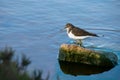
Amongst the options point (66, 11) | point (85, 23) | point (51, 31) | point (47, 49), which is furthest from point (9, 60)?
point (66, 11)

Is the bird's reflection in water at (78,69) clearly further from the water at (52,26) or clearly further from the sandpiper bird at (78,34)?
the sandpiper bird at (78,34)

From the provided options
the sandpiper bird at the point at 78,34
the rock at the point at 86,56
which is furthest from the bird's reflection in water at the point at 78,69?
the sandpiper bird at the point at 78,34

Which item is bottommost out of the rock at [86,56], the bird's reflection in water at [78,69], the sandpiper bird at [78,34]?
the bird's reflection in water at [78,69]

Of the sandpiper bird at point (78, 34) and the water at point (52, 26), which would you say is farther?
the sandpiper bird at point (78, 34)

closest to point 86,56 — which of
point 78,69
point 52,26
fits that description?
point 78,69

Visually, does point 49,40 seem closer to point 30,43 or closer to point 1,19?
point 30,43

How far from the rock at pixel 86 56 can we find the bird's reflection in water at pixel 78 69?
0.09 metres

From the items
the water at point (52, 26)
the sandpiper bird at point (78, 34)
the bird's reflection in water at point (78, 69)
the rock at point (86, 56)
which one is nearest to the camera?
the bird's reflection in water at point (78, 69)

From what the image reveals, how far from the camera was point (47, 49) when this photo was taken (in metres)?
10.5

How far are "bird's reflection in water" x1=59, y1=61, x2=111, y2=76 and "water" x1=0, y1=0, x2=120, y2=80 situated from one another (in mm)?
148

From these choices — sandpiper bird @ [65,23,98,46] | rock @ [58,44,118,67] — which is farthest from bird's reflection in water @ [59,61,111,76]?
sandpiper bird @ [65,23,98,46]

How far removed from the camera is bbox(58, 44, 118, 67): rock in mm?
9680

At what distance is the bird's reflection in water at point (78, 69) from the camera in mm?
9523

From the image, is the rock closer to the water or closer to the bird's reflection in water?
the bird's reflection in water
